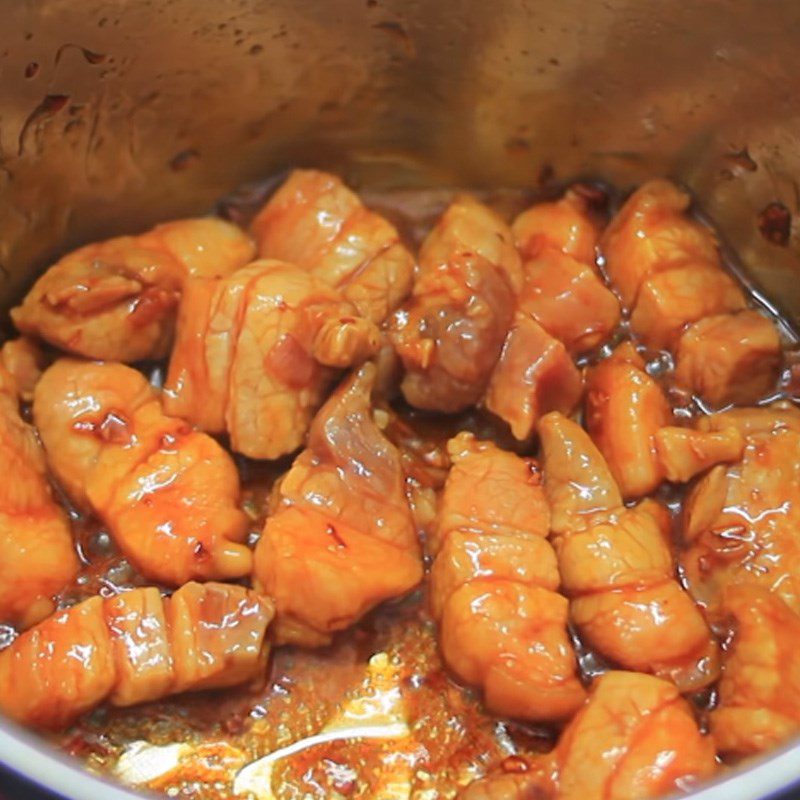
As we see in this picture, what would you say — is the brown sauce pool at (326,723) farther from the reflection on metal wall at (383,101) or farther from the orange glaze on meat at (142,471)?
the reflection on metal wall at (383,101)

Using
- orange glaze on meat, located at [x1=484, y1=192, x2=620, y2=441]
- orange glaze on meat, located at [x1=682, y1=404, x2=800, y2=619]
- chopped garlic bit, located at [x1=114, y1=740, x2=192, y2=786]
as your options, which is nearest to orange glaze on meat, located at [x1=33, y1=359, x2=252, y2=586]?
chopped garlic bit, located at [x1=114, y1=740, x2=192, y2=786]

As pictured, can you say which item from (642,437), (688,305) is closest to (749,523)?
(642,437)

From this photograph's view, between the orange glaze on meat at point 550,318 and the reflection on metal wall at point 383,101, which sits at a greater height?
the reflection on metal wall at point 383,101

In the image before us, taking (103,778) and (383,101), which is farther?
(383,101)

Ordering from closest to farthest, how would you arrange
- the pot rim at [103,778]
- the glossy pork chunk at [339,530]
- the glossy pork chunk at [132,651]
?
the pot rim at [103,778], the glossy pork chunk at [132,651], the glossy pork chunk at [339,530]

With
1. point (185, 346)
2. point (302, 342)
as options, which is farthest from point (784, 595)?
point (185, 346)

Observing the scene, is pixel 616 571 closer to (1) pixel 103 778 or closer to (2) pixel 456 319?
(2) pixel 456 319

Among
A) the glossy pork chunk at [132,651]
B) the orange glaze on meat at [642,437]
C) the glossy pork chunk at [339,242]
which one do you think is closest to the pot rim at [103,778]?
the glossy pork chunk at [132,651]
